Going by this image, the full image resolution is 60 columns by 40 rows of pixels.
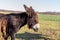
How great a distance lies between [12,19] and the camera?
9078mm

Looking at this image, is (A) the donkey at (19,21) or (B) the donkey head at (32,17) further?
(B) the donkey head at (32,17)

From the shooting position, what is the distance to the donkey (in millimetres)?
8961

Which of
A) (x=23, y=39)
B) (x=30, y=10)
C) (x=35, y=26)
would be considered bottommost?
(x=23, y=39)

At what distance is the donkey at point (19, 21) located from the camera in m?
8.96

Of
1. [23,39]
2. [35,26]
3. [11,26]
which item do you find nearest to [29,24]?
[35,26]

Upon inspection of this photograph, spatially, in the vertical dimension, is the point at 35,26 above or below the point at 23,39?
above

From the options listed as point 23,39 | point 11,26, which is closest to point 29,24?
point 11,26

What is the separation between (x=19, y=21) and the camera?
30.6 ft

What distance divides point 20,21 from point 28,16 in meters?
0.41

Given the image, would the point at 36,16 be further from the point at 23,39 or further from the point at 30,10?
the point at 23,39

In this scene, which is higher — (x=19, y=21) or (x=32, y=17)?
(x=32, y=17)

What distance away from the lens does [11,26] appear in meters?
8.95

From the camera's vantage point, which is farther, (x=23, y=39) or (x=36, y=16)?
(x=23, y=39)

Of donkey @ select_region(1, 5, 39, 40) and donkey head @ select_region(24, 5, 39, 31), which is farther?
donkey head @ select_region(24, 5, 39, 31)
